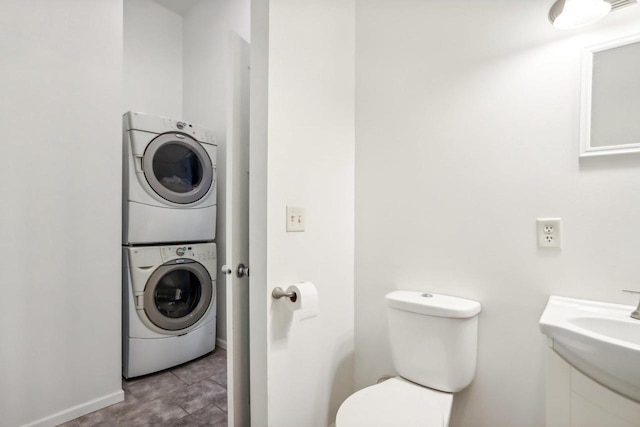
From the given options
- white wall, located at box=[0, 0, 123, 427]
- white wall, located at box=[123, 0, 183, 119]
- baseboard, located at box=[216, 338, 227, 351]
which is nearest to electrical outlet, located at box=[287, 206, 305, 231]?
white wall, located at box=[0, 0, 123, 427]

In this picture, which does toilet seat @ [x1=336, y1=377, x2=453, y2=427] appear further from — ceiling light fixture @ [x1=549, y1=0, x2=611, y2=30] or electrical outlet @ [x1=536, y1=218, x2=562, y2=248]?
ceiling light fixture @ [x1=549, y1=0, x2=611, y2=30]

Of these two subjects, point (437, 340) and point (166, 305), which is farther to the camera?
point (166, 305)

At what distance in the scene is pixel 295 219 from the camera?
129cm

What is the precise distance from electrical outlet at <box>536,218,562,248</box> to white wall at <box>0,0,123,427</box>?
2152 millimetres

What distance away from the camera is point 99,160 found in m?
1.70

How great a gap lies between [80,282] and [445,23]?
229cm

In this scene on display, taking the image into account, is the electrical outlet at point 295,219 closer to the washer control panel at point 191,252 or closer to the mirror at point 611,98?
the mirror at point 611,98

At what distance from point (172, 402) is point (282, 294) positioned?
125 cm

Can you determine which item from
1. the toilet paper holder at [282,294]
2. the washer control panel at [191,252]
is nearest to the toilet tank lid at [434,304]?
the toilet paper holder at [282,294]

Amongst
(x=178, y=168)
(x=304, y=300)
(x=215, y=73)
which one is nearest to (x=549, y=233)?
(x=304, y=300)

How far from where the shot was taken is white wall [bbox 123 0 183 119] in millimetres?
2639

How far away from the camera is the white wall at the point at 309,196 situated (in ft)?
3.93

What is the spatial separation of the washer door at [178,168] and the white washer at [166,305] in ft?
1.33

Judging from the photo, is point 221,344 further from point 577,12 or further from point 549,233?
point 577,12
